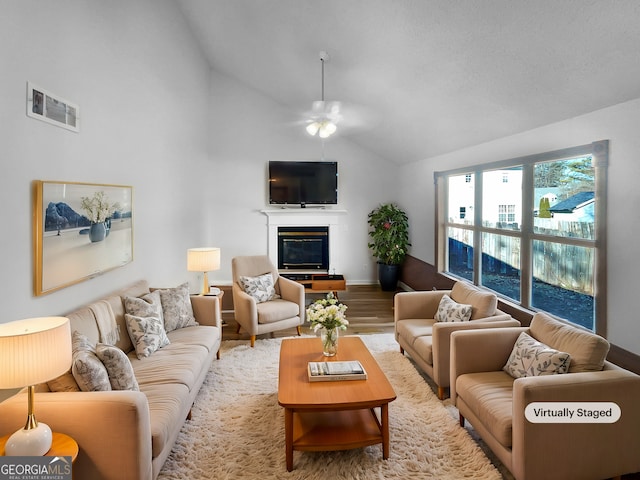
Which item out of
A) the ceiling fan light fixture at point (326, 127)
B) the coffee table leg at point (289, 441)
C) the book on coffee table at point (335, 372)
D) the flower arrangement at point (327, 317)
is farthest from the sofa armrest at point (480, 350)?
the ceiling fan light fixture at point (326, 127)

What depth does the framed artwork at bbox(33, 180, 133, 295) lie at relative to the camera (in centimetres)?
252

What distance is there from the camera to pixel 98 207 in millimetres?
3240

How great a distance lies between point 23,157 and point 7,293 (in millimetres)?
768

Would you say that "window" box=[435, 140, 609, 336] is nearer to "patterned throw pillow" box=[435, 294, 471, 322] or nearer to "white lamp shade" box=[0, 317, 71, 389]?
"patterned throw pillow" box=[435, 294, 471, 322]

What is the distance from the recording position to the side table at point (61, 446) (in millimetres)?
1837

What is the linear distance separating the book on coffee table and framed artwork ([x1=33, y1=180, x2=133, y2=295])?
1785mm

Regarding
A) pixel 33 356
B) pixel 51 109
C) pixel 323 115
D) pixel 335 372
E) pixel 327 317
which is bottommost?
pixel 335 372

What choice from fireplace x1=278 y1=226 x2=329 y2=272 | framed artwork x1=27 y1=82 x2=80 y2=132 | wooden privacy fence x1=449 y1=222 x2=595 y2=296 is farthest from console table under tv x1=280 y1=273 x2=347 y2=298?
framed artwork x1=27 y1=82 x2=80 y2=132

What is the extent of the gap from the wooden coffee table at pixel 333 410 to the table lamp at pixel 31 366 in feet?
3.93

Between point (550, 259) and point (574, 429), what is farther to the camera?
point (550, 259)

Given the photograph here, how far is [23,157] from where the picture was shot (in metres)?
2.34

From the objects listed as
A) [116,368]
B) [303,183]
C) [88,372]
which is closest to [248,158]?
[303,183]

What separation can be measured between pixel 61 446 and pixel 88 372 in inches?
14.4

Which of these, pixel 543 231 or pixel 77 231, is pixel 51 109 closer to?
pixel 77 231
